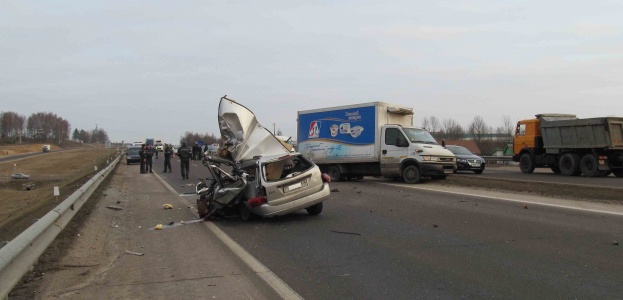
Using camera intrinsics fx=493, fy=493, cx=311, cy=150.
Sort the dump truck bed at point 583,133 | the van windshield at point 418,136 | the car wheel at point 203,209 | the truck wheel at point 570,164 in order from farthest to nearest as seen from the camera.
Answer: the truck wheel at point 570,164 < the dump truck bed at point 583,133 < the van windshield at point 418,136 < the car wheel at point 203,209

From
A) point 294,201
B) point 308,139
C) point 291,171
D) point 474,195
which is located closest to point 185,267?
point 294,201

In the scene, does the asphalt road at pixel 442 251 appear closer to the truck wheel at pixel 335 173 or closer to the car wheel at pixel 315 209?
the car wheel at pixel 315 209

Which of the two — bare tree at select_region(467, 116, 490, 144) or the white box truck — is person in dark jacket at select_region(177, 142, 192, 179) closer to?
the white box truck

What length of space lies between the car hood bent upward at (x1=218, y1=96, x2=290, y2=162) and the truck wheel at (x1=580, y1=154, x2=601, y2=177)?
591 inches

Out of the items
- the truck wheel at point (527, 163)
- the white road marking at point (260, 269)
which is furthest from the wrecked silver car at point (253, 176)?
the truck wheel at point (527, 163)

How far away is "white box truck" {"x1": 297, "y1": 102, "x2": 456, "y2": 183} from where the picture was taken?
17.8m

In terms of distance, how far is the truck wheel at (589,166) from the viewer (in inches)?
795

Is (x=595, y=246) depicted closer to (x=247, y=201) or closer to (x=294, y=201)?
(x=294, y=201)

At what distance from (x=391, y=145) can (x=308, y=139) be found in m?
4.32

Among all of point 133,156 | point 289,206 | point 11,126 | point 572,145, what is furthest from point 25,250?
point 11,126

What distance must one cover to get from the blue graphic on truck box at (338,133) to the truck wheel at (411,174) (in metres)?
1.52

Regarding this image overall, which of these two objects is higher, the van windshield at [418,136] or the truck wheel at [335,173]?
the van windshield at [418,136]

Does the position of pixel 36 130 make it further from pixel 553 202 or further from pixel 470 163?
pixel 553 202

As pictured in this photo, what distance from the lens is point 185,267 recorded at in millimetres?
6363
